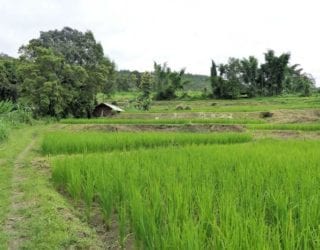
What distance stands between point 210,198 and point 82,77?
80.2 feet

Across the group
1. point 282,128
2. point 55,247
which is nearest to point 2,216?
point 55,247

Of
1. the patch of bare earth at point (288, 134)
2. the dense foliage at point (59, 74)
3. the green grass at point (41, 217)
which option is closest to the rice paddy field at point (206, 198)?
the green grass at point (41, 217)

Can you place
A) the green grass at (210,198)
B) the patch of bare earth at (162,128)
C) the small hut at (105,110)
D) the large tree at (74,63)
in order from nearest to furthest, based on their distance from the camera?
the green grass at (210,198), the patch of bare earth at (162,128), the large tree at (74,63), the small hut at (105,110)

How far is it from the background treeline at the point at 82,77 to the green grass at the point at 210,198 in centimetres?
1891

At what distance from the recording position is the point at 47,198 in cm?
612

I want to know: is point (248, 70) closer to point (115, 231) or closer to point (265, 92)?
point (265, 92)

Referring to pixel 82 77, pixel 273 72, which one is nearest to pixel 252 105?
pixel 273 72

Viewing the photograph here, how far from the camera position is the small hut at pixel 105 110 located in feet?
91.9

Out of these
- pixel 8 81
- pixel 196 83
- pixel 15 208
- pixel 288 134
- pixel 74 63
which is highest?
pixel 74 63

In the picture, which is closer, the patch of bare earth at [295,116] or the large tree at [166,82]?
the patch of bare earth at [295,116]

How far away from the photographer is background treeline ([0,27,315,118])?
25188 millimetres

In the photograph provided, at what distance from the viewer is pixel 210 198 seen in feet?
12.3

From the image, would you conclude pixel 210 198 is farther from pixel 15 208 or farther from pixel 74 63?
pixel 74 63

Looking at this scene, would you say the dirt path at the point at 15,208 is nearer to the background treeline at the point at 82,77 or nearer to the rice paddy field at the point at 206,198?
the rice paddy field at the point at 206,198
